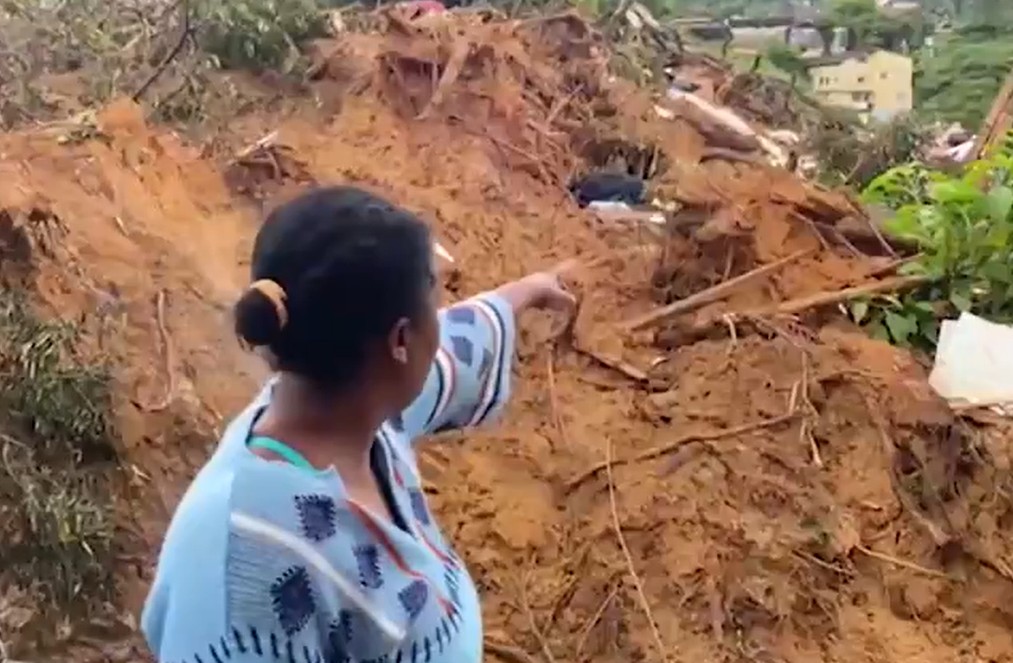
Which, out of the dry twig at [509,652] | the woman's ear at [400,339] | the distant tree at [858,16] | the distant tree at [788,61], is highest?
the woman's ear at [400,339]

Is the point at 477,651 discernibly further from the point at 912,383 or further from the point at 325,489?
the point at 912,383

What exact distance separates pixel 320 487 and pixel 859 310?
100 inches

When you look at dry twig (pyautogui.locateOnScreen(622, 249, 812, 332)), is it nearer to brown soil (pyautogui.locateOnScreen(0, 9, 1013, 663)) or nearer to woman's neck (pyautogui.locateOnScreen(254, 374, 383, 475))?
brown soil (pyautogui.locateOnScreen(0, 9, 1013, 663))

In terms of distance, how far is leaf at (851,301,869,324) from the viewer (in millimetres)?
3645

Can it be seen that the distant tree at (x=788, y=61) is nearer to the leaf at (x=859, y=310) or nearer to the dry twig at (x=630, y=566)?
the leaf at (x=859, y=310)

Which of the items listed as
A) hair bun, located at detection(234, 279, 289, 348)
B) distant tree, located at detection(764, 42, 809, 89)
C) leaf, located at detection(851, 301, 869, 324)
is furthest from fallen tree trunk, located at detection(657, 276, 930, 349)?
distant tree, located at detection(764, 42, 809, 89)

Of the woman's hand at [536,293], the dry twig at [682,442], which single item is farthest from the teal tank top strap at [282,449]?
the dry twig at [682,442]

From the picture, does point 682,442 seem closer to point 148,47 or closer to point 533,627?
point 533,627

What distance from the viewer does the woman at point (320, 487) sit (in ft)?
4.20

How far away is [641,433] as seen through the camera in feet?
10.7

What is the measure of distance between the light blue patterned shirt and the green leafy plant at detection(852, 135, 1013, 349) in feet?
7.98

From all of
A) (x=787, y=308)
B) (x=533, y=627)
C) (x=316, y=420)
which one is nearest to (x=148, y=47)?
(x=787, y=308)

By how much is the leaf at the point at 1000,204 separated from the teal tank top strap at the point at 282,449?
8.73ft

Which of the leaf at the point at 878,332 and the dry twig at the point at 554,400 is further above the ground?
the dry twig at the point at 554,400
